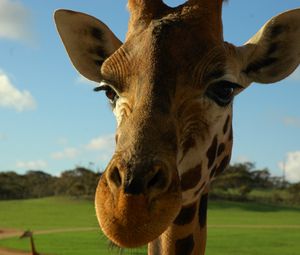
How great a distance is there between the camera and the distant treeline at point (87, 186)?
→ 83.1m

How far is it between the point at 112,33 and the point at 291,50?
1452 millimetres

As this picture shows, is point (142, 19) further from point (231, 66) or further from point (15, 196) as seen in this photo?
point (15, 196)

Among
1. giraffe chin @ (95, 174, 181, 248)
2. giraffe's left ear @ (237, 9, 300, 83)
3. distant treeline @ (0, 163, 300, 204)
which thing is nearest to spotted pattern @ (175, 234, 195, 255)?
giraffe chin @ (95, 174, 181, 248)

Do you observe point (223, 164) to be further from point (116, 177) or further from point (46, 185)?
point (46, 185)

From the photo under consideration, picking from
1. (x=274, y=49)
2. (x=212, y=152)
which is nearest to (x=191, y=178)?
(x=212, y=152)

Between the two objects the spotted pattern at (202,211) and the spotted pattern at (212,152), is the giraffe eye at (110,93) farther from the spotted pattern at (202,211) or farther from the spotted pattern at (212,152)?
the spotted pattern at (202,211)

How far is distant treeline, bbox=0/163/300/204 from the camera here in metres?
83.1

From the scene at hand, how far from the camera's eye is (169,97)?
11.5 feet

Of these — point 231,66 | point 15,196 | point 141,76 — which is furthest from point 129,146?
point 15,196

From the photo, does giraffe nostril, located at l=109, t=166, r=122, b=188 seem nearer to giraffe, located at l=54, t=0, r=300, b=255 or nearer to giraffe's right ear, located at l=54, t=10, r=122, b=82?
giraffe, located at l=54, t=0, r=300, b=255

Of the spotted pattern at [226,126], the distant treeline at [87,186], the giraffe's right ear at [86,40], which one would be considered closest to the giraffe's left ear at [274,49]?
the spotted pattern at [226,126]

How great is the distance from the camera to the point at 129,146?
3.16 meters

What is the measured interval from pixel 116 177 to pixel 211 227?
46.7m

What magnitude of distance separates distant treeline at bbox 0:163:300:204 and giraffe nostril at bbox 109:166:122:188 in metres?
76.6
